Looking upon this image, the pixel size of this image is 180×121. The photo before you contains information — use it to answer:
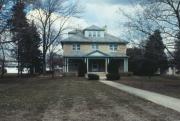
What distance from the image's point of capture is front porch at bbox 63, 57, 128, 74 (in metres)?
71.9

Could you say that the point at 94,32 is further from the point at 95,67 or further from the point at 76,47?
the point at 95,67

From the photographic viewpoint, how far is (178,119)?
13.1 m

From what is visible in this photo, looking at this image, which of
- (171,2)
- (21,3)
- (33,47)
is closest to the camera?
(171,2)

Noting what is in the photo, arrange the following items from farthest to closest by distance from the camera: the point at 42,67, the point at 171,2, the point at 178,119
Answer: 1. the point at 42,67
2. the point at 171,2
3. the point at 178,119

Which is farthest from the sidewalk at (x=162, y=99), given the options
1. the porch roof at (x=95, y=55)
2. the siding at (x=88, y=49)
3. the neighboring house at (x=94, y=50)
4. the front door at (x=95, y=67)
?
the front door at (x=95, y=67)

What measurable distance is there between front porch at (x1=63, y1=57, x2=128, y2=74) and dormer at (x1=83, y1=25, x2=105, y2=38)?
4.26 m

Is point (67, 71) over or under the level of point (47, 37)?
under

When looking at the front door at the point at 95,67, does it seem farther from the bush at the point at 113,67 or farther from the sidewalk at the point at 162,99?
the sidewalk at the point at 162,99

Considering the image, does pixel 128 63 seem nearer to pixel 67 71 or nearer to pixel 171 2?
pixel 67 71

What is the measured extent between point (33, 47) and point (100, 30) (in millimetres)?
12626

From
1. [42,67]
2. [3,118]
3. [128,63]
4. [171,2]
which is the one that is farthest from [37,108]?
[128,63]

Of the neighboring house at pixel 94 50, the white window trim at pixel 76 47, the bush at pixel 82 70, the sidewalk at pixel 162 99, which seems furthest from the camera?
the white window trim at pixel 76 47

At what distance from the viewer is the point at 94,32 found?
246 ft

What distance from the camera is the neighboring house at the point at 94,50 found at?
237 feet
